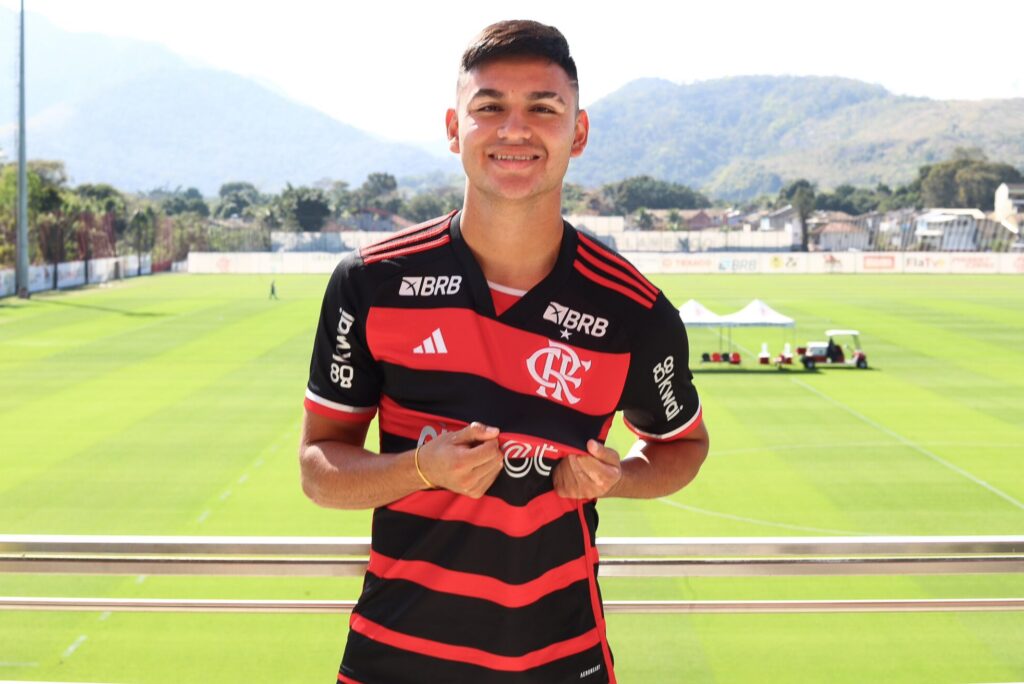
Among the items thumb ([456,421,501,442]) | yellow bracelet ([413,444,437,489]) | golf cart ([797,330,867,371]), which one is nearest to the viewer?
thumb ([456,421,501,442])

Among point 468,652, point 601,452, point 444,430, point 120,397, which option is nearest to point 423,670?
point 468,652

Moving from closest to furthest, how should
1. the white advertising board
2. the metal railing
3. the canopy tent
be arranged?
the metal railing → the canopy tent → the white advertising board

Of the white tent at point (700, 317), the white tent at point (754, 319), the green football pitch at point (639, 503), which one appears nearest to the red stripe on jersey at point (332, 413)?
the green football pitch at point (639, 503)

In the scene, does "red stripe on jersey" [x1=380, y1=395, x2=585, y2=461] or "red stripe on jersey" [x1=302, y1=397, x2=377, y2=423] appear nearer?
"red stripe on jersey" [x1=380, y1=395, x2=585, y2=461]

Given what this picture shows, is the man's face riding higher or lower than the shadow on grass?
higher

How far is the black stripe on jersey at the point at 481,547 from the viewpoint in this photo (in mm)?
2857

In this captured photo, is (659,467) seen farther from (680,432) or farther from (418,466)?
(418,466)

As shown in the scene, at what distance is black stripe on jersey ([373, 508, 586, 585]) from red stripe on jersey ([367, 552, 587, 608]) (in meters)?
0.01

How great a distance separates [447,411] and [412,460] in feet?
0.70

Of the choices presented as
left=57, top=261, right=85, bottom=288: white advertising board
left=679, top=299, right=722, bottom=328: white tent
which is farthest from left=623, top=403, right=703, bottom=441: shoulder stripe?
left=57, top=261, right=85, bottom=288: white advertising board

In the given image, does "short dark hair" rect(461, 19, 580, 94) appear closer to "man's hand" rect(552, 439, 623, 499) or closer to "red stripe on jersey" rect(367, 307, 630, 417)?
"red stripe on jersey" rect(367, 307, 630, 417)

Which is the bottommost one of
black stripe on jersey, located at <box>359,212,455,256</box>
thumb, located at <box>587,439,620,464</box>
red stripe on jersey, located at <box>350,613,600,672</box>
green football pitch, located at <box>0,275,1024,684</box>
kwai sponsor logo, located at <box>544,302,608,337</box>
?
green football pitch, located at <box>0,275,1024,684</box>

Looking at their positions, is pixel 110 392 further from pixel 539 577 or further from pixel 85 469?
pixel 539 577

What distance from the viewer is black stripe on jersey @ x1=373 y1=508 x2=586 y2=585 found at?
9.37 ft
